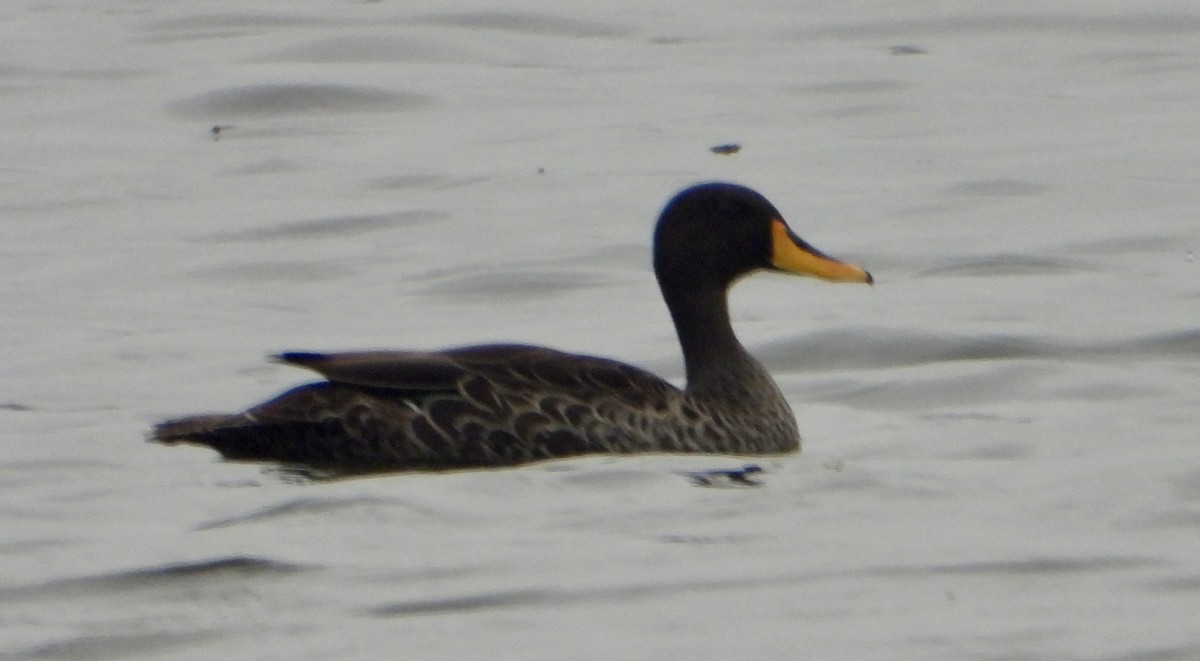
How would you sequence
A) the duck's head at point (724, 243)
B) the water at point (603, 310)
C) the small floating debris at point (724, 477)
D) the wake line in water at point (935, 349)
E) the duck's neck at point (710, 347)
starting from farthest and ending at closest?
the wake line in water at point (935, 349), the duck's head at point (724, 243), the duck's neck at point (710, 347), the small floating debris at point (724, 477), the water at point (603, 310)

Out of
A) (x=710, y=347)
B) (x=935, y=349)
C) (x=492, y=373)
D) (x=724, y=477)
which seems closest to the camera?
(x=724, y=477)

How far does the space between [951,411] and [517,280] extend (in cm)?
352

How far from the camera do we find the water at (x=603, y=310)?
812cm

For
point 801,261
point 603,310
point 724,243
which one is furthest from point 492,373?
point 603,310

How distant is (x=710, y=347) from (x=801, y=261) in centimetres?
47

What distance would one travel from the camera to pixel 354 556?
28.5 ft

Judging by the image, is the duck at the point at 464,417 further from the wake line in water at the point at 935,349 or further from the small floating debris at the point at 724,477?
the wake line in water at the point at 935,349

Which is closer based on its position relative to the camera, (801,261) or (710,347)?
(710,347)

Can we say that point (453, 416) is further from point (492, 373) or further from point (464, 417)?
point (492, 373)

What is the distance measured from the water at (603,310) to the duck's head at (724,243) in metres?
0.64

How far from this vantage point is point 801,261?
34.9 feet

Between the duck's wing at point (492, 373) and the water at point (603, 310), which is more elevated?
the duck's wing at point (492, 373)

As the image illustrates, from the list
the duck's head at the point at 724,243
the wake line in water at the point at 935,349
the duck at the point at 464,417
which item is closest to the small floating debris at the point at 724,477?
the duck at the point at 464,417

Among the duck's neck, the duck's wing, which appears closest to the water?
the duck's wing
